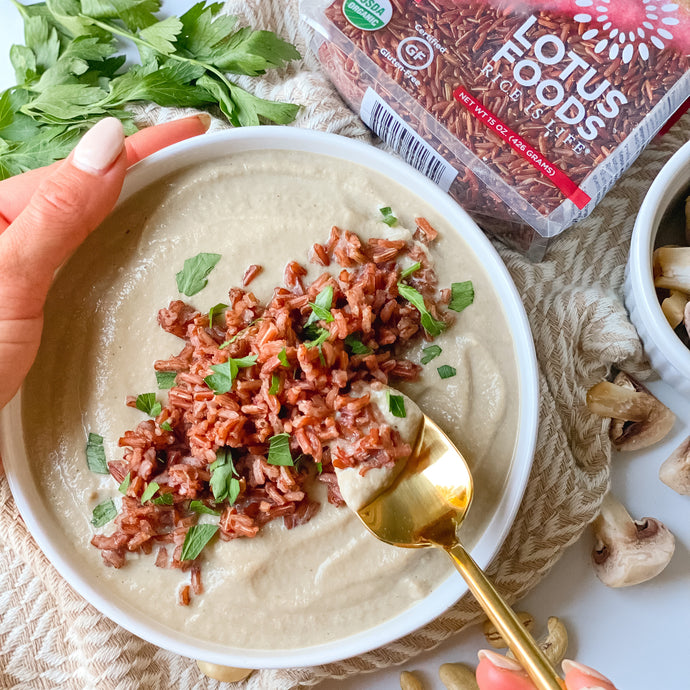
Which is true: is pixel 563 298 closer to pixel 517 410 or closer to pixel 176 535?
pixel 517 410

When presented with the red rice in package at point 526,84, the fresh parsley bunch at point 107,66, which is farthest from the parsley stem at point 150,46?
the red rice in package at point 526,84

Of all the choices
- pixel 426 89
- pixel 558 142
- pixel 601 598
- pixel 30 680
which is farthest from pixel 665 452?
pixel 30 680

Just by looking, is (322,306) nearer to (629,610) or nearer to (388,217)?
(388,217)

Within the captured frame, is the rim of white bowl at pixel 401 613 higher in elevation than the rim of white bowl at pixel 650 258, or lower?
lower

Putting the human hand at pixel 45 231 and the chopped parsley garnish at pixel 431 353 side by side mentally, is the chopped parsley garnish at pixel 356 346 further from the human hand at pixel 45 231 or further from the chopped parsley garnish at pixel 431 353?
the human hand at pixel 45 231

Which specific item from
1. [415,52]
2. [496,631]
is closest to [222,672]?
[496,631]
